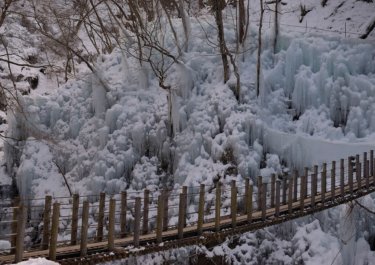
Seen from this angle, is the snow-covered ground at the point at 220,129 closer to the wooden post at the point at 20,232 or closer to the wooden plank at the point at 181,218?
the wooden plank at the point at 181,218

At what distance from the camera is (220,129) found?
43.7 feet

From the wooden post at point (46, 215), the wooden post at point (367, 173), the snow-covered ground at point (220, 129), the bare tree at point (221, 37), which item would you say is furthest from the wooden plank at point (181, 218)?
the bare tree at point (221, 37)

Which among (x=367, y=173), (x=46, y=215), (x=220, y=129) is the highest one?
(x=220, y=129)

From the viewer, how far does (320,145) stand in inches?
496

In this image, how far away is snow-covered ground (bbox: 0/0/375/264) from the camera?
37.3 feet

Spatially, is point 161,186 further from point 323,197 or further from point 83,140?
point 323,197

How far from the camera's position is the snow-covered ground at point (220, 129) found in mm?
11367

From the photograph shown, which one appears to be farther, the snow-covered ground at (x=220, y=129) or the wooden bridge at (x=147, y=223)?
the snow-covered ground at (x=220, y=129)

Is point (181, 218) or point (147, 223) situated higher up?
point (181, 218)

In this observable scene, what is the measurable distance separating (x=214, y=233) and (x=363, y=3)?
1462 cm

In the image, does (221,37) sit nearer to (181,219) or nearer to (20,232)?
(181,219)

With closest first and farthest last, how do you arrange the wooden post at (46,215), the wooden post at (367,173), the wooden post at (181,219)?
1. the wooden post at (46,215)
2. the wooden post at (181,219)
3. the wooden post at (367,173)

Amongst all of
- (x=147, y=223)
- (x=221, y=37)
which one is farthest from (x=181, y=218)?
(x=221, y=37)

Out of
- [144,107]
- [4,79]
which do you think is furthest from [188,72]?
[4,79]
